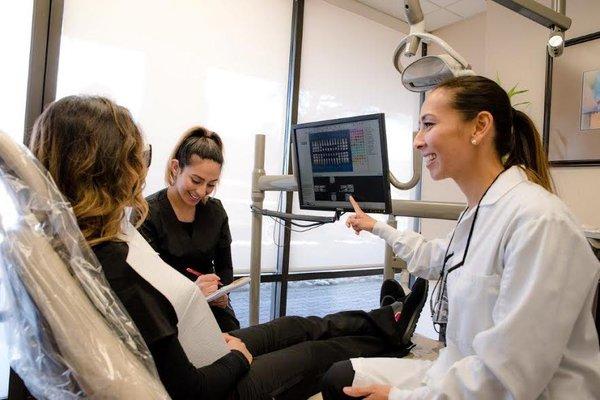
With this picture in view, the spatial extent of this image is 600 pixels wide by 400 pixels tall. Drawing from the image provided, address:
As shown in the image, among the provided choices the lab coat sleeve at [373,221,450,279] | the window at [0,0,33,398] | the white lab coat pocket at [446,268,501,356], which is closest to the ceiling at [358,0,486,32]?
the window at [0,0,33,398]

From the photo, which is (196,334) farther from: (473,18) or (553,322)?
(473,18)

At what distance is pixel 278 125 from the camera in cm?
295

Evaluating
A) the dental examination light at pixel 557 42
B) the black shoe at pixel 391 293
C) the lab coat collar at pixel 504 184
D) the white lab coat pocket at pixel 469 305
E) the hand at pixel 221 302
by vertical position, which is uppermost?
the dental examination light at pixel 557 42

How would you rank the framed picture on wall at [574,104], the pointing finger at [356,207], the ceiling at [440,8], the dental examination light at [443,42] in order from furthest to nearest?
1. the ceiling at [440,8]
2. the framed picture on wall at [574,104]
3. the pointing finger at [356,207]
4. the dental examination light at [443,42]

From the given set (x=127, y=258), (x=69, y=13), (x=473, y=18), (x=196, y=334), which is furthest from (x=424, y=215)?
(x=473, y=18)

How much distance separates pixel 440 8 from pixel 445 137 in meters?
2.85

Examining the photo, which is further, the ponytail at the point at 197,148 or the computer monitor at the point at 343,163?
the ponytail at the point at 197,148

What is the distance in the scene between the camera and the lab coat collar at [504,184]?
35.8 inches

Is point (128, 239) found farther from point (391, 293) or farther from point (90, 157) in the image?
point (391, 293)

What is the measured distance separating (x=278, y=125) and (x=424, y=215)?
1.62 metres

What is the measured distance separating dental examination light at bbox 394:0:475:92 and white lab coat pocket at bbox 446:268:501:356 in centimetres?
72

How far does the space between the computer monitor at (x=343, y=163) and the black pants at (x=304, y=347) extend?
16.8 inches

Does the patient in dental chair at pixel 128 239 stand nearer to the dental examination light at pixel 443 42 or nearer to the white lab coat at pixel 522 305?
the white lab coat at pixel 522 305

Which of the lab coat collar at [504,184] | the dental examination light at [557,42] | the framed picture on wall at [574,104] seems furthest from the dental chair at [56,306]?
the framed picture on wall at [574,104]
